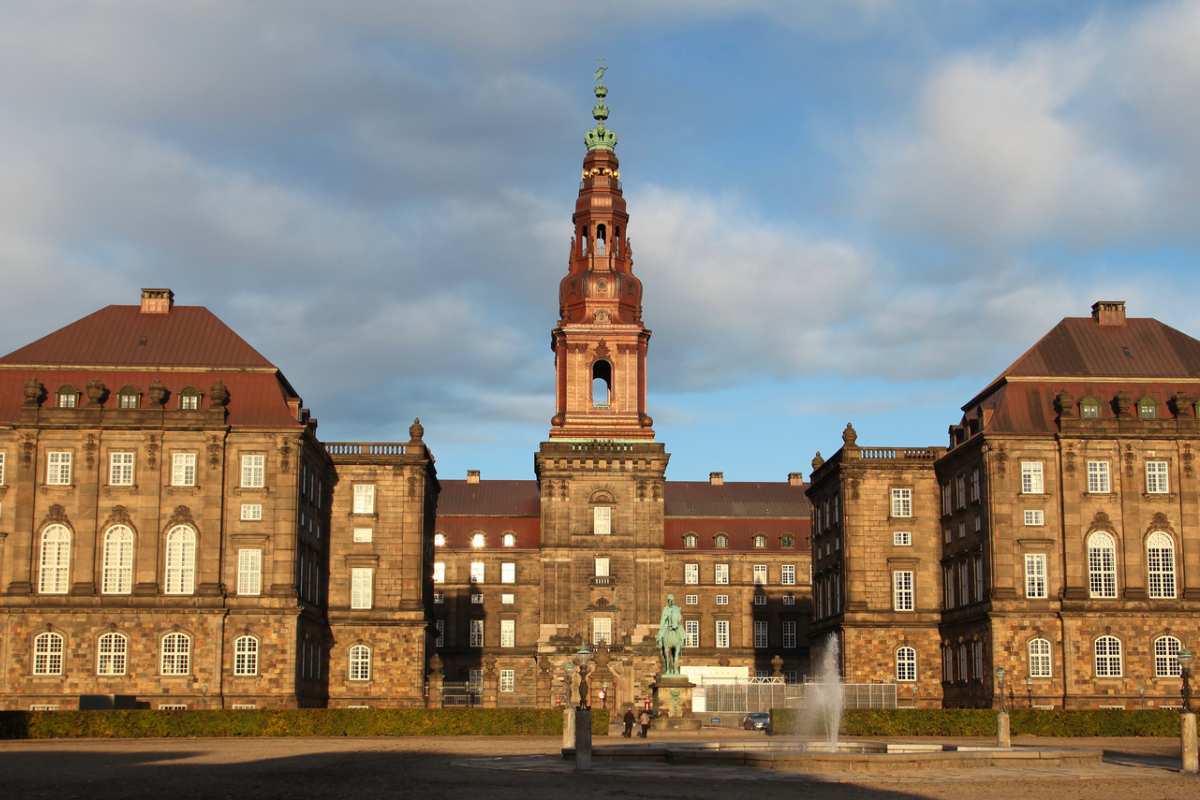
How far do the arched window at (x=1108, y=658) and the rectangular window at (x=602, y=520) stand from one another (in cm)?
3878

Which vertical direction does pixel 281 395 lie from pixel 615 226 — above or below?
below

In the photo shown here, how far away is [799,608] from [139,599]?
69.9 meters

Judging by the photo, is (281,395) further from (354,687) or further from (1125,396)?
(1125,396)

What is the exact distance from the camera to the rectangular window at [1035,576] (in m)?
87.8

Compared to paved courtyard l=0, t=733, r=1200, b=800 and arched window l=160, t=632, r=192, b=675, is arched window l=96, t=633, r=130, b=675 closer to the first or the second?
arched window l=160, t=632, r=192, b=675

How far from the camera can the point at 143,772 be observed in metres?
43.3

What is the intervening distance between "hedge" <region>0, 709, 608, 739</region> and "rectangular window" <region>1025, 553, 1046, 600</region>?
28.2 m

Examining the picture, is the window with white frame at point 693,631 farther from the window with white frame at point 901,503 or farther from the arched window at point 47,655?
the arched window at point 47,655

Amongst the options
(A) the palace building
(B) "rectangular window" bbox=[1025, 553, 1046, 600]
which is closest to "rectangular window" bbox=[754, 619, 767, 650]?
(A) the palace building

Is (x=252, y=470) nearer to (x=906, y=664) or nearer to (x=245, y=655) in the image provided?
(x=245, y=655)

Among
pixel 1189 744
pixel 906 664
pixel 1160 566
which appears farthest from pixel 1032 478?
pixel 1189 744

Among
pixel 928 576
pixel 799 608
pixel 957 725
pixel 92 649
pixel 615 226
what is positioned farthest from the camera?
pixel 799 608

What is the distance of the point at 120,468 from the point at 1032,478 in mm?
49909

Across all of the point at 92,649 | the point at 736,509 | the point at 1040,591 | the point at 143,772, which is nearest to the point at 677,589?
the point at 736,509
